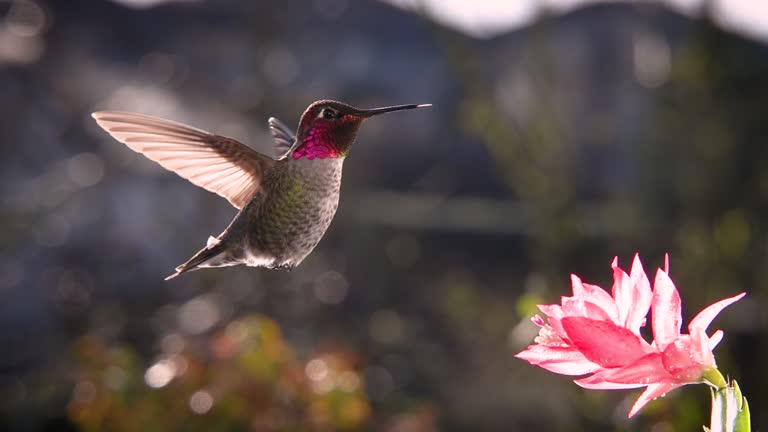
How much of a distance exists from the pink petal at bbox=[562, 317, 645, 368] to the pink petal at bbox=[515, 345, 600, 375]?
21 mm

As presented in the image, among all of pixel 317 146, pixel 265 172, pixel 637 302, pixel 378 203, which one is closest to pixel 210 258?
pixel 265 172

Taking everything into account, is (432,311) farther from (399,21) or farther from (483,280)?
(399,21)

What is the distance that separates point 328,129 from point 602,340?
1.17 feet

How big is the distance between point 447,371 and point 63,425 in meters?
2.10

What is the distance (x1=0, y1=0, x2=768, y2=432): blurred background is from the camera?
10.9 feet

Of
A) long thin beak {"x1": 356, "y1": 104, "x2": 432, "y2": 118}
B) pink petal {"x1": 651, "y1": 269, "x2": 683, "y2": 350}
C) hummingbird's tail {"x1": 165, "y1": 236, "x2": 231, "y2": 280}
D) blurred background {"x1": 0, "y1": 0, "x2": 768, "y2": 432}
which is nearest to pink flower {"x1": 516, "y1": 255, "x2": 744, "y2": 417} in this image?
pink petal {"x1": 651, "y1": 269, "x2": 683, "y2": 350}

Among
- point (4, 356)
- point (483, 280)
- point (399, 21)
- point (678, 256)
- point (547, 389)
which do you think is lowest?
point (4, 356)

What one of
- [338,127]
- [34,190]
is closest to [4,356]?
[34,190]

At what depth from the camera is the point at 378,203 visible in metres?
4.94

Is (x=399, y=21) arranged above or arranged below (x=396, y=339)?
above

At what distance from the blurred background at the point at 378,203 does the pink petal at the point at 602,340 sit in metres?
2.26

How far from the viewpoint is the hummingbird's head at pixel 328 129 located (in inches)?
32.5

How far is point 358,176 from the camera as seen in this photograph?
16.4 ft

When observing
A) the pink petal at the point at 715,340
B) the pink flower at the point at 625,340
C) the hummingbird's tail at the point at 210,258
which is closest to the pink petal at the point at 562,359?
the pink flower at the point at 625,340
